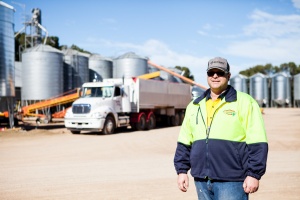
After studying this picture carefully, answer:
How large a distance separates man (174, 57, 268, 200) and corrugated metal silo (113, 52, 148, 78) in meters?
37.4

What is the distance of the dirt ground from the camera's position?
6461 millimetres

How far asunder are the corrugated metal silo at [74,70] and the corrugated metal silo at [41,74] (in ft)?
13.7

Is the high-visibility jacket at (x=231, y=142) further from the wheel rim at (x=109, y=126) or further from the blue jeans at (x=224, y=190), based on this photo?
the wheel rim at (x=109, y=126)

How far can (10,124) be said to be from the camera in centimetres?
2166

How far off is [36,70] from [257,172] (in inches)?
1209

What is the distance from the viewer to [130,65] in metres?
40.9

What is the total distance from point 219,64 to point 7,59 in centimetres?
2097

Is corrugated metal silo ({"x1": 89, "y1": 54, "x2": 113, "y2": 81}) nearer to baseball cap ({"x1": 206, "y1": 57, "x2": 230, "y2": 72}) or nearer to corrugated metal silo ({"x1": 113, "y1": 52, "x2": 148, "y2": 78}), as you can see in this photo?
corrugated metal silo ({"x1": 113, "y1": 52, "x2": 148, "y2": 78})

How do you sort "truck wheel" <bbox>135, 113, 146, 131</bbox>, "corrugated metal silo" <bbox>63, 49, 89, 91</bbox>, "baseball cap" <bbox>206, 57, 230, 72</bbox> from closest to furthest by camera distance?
"baseball cap" <bbox>206, 57, 230, 72</bbox>
"truck wheel" <bbox>135, 113, 146, 131</bbox>
"corrugated metal silo" <bbox>63, 49, 89, 91</bbox>

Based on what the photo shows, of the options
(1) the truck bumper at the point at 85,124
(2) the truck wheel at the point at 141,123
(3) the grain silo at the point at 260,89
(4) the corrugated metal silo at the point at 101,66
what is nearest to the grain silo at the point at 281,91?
(3) the grain silo at the point at 260,89

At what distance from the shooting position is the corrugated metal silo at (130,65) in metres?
40.7

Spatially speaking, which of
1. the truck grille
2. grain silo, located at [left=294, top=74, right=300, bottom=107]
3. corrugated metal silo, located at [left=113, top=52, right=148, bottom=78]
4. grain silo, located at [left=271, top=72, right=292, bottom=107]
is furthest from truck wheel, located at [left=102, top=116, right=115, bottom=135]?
grain silo, located at [left=271, top=72, right=292, bottom=107]

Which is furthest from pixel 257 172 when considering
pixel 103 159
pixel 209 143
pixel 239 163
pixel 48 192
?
pixel 103 159

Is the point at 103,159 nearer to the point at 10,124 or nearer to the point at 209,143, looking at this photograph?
the point at 209,143
